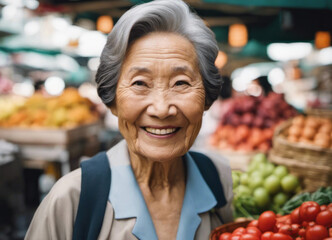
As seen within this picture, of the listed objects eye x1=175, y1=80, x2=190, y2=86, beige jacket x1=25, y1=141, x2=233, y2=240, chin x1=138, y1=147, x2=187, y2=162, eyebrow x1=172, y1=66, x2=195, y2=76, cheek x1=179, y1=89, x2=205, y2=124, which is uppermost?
eyebrow x1=172, y1=66, x2=195, y2=76

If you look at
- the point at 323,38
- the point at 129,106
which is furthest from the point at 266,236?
the point at 323,38

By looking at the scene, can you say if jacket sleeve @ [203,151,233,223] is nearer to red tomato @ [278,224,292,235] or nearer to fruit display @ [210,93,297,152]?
red tomato @ [278,224,292,235]

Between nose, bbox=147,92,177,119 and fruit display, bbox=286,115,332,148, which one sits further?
fruit display, bbox=286,115,332,148

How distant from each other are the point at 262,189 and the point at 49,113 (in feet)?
13.7

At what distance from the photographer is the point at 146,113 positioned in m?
1.42

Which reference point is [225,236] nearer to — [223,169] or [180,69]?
[223,169]

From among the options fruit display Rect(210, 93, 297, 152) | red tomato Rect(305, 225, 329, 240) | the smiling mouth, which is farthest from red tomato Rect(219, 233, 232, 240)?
fruit display Rect(210, 93, 297, 152)

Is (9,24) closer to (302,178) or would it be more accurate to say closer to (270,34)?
(270,34)

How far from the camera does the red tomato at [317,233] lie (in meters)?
1.33

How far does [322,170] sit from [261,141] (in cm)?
137

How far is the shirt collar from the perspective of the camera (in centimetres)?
148

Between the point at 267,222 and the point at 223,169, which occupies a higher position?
the point at 223,169

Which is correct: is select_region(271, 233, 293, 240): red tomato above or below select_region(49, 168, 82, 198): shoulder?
below

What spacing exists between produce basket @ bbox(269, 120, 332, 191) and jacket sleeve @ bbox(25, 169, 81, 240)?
2222 mm
